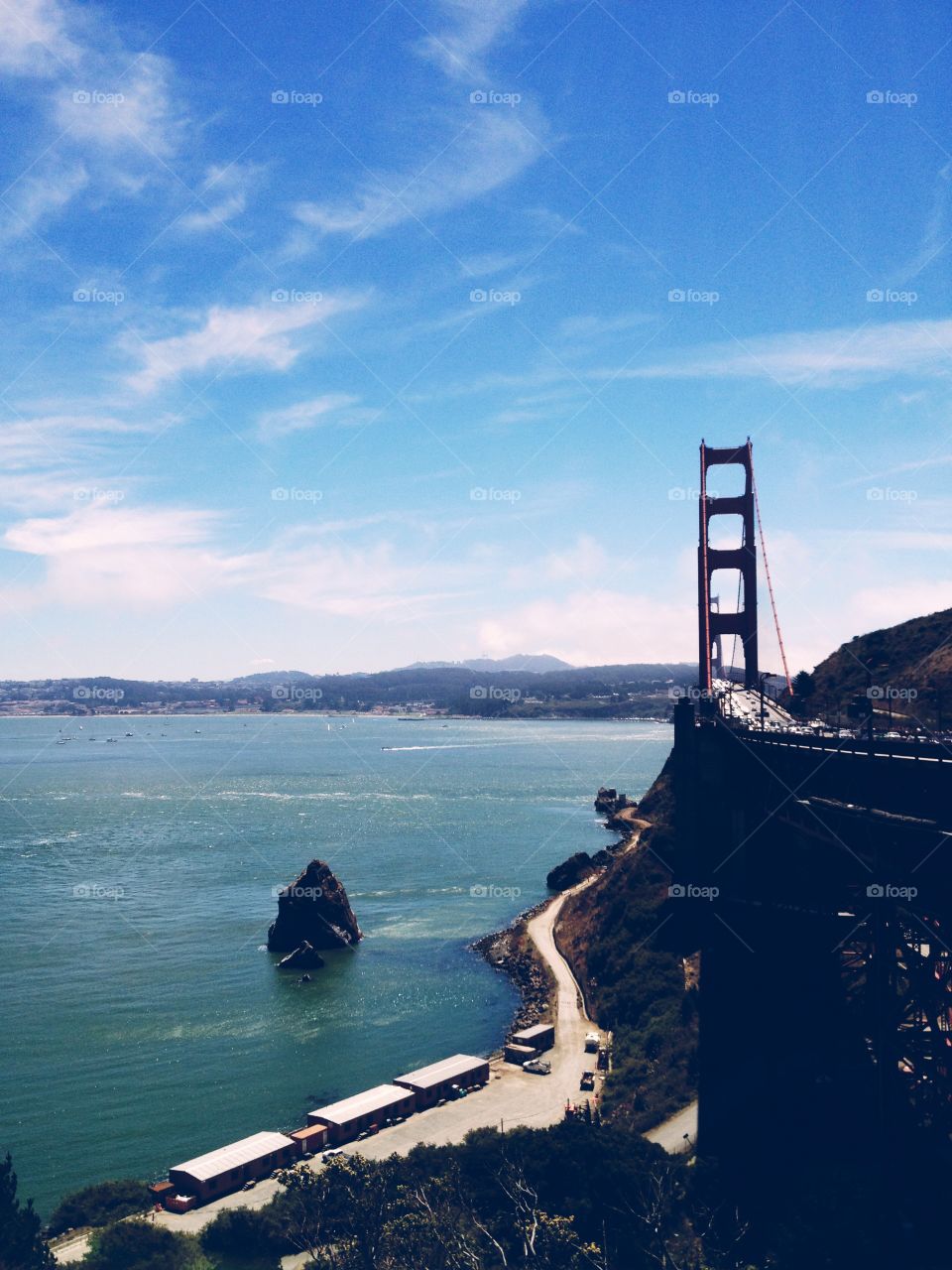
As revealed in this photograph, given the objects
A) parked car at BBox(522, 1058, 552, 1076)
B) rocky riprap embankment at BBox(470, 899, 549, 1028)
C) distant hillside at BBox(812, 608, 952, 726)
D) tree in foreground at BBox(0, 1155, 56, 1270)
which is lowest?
rocky riprap embankment at BBox(470, 899, 549, 1028)

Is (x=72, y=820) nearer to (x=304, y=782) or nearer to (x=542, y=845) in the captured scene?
(x=304, y=782)

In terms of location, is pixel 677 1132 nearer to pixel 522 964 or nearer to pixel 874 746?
pixel 874 746

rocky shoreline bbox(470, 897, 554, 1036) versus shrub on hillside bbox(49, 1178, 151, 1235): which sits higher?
shrub on hillside bbox(49, 1178, 151, 1235)

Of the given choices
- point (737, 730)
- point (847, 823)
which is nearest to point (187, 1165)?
point (847, 823)

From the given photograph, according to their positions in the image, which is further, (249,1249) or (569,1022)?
(569,1022)

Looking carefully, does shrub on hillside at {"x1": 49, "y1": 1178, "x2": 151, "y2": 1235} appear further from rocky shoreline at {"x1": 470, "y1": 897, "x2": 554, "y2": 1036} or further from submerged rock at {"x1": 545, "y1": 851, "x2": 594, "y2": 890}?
submerged rock at {"x1": 545, "y1": 851, "x2": 594, "y2": 890}

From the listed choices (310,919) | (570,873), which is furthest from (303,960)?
(570,873)

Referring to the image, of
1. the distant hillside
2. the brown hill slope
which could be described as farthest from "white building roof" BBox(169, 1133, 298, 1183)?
the distant hillside
